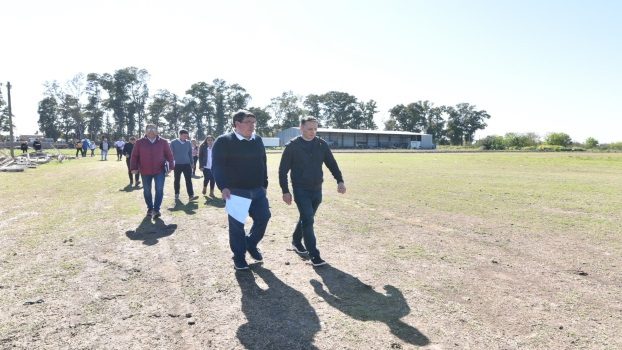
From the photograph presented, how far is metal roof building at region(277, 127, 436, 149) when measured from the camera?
261 ft

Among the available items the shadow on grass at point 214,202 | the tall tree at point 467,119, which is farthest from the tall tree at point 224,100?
the shadow on grass at point 214,202

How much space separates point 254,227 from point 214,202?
5814mm

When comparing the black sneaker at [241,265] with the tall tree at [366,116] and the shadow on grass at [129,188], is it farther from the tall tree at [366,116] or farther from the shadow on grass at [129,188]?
the tall tree at [366,116]

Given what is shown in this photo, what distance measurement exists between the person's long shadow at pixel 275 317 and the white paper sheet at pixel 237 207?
29.5 inches

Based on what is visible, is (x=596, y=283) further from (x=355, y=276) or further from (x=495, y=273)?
(x=355, y=276)

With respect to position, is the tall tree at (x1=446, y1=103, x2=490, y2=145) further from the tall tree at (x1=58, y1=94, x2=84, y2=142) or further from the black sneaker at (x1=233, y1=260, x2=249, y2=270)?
the black sneaker at (x1=233, y1=260, x2=249, y2=270)

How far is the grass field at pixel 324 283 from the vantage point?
11.1 feet

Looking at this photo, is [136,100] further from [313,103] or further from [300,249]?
[300,249]

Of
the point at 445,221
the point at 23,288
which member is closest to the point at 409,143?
the point at 445,221

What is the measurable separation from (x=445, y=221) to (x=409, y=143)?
83636 millimetres

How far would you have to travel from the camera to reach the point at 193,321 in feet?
11.9

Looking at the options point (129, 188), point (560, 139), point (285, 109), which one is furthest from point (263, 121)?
point (129, 188)

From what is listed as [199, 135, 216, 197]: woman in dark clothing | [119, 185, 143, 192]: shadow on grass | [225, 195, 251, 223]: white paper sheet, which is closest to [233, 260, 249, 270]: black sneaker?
[225, 195, 251, 223]: white paper sheet

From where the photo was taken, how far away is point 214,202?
1069cm
